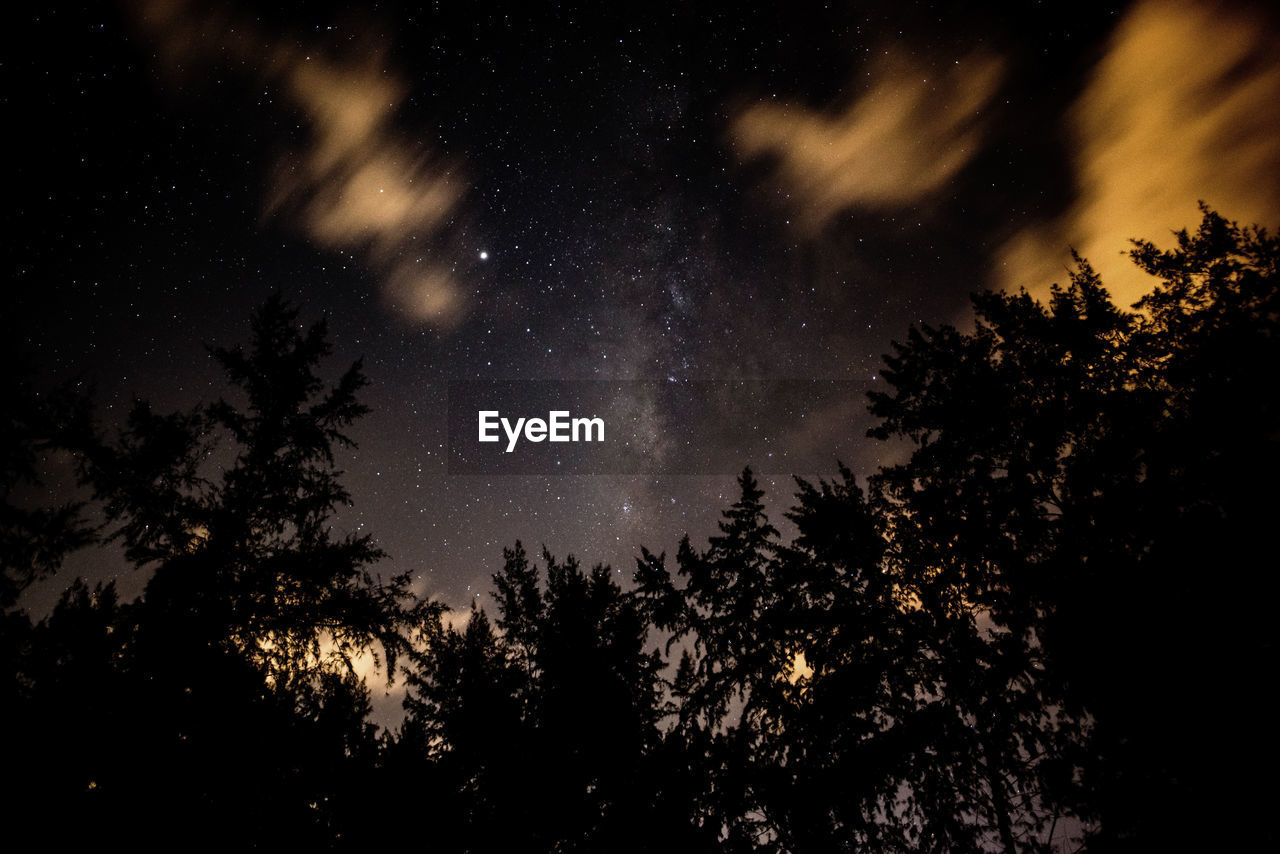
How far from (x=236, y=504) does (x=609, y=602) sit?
31.1 feet

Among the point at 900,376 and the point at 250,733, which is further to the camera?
the point at 900,376

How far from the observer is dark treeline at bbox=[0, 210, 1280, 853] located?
726cm

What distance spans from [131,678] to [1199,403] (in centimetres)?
1847

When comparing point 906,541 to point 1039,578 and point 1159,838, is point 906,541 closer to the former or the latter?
point 1039,578

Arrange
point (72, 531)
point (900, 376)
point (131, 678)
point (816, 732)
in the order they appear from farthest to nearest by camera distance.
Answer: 1. point (900, 376)
2. point (816, 732)
3. point (72, 531)
4. point (131, 678)

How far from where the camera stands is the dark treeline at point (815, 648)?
7.26 m

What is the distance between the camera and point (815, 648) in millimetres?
12688

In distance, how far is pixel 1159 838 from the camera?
734 cm

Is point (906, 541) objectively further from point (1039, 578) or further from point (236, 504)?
point (236, 504)

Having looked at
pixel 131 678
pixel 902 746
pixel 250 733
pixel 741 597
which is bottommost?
pixel 902 746

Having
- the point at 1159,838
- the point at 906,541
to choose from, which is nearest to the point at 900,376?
the point at 906,541

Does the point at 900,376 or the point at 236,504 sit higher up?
the point at 900,376

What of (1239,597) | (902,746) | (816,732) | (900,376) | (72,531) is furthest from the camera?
(900,376)

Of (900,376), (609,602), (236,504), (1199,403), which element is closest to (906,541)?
(900,376)
